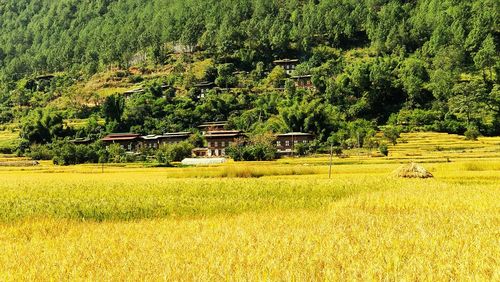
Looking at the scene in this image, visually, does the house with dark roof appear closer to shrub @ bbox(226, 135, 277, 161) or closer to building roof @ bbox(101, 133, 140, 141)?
building roof @ bbox(101, 133, 140, 141)

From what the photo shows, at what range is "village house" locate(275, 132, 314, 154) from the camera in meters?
81.2

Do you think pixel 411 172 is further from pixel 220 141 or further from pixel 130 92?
pixel 130 92

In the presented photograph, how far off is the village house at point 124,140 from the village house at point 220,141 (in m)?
15.8

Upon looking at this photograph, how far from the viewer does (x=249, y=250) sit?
7.25 m

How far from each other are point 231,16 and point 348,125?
92.5 m

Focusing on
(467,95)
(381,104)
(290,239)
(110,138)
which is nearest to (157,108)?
(110,138)

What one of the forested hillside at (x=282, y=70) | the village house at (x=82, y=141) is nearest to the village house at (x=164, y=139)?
the forested hillside at (x=282, y=70)

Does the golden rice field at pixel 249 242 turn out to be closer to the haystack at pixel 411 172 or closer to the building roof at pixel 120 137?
the haystack at pixel 411 172


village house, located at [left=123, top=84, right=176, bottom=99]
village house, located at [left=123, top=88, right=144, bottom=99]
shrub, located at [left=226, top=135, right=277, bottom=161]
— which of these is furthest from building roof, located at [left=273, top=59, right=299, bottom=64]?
shrub, located at [left=226, top=135, right=277, bottom=161]

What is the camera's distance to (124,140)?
291 feet

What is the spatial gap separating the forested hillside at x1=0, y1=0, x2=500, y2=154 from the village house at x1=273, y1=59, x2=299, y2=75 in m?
2.84

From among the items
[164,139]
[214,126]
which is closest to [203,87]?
[214,126]

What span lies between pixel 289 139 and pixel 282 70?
3969cm

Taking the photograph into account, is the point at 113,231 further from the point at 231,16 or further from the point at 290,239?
the point at 231,16
